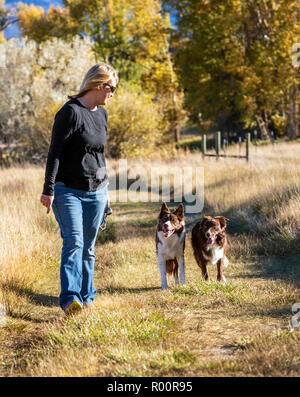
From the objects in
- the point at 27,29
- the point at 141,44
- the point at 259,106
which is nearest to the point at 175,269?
the point at 259,106

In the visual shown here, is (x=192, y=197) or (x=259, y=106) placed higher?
(x=259, y=106)

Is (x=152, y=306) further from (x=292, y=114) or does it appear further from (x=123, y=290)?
(x=292, y=114)

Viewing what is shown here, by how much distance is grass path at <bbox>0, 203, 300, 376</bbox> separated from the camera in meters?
3.26

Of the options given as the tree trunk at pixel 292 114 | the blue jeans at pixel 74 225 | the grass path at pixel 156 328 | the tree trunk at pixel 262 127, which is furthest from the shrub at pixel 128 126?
the blue jeans at pixel 74 225

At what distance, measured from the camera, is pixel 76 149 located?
4301 millimetres

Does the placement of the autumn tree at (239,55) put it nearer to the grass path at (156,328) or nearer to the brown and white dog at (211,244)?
the grass path at (156,328)

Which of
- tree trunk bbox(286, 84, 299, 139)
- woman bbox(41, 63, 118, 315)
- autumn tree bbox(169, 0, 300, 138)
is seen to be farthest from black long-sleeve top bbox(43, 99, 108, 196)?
tree trunk bbox(286, 84, 299, 139)

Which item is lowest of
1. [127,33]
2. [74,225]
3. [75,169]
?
[74,225]

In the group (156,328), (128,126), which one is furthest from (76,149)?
(128,126)

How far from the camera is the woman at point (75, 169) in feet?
13.8

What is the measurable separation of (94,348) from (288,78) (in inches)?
923

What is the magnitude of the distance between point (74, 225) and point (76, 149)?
0.72 m

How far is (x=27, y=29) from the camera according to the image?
3791 centimetres

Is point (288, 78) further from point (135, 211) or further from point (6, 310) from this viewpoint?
point (6, 310)
